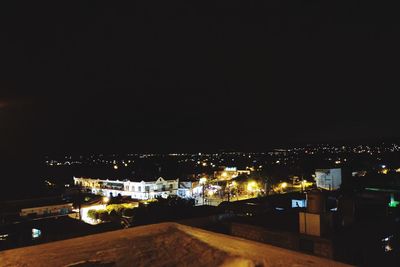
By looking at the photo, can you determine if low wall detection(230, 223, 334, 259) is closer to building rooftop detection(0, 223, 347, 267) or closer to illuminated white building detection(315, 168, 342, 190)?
building rooftop detection(0, 223, 347, 267)

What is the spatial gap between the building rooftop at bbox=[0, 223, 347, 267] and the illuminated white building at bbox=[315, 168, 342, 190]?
27553 millimetres

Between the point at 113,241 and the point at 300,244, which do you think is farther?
the point at 300,244

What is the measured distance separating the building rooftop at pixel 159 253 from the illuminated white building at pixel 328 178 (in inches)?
1085

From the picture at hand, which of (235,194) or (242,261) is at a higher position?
(242,261)

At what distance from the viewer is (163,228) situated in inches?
139

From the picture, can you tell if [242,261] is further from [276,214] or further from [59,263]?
[276,214]

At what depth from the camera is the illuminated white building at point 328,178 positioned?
94.5ft

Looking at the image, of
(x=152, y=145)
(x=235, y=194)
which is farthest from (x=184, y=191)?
(x=152, y=145)

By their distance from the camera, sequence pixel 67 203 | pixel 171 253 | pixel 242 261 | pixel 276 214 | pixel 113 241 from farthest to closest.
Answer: pixel 67 203 → pixel 276 214 → pixel 113 241 → pixel 171 253 → pixel 242 261

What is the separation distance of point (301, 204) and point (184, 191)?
1857 cm

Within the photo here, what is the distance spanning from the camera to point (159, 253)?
277 centimetres

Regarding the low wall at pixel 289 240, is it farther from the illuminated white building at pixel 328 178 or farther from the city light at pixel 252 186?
the illuminated white building at pixel 328 178

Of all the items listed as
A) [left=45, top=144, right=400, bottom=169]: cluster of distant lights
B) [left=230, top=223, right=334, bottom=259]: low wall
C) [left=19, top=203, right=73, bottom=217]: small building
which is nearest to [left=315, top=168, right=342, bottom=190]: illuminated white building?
[left=19, top=203, right=73, bottom=217]: small building

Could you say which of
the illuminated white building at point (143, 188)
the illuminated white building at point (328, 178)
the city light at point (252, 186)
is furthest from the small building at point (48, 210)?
the illuminated white building at point (328, 178)
